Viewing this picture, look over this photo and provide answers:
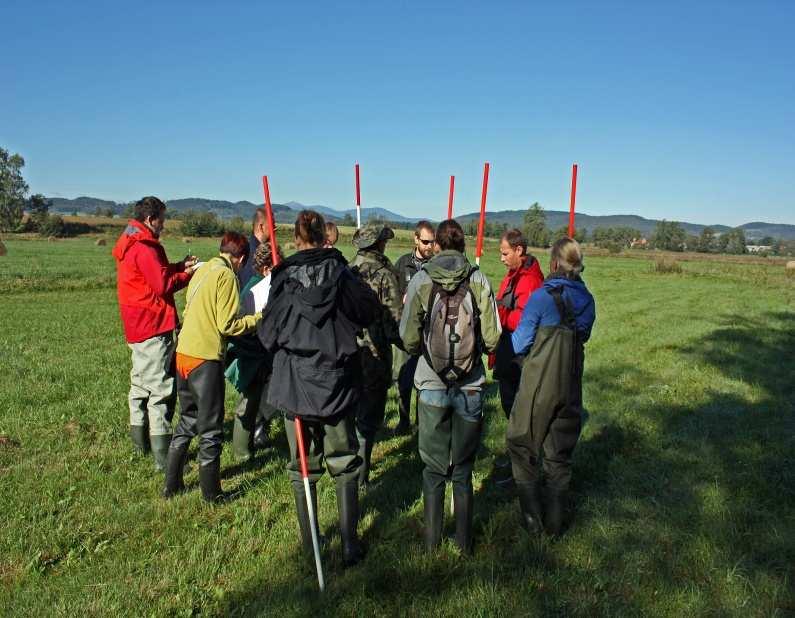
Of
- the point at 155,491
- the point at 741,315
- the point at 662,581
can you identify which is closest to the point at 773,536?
the point at 662,581

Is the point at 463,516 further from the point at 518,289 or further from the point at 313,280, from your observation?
the point at 518,289

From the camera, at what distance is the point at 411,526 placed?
4.73m

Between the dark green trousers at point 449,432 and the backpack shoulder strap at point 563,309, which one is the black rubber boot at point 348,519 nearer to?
the dark green trousers at point 449,432

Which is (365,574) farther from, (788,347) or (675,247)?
(675,247)

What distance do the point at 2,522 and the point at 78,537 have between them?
780 millimetres

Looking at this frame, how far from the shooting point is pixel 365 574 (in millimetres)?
3992

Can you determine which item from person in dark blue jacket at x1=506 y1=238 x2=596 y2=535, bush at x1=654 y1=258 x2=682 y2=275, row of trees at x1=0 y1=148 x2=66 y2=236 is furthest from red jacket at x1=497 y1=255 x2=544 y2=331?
row of trees at x1=0 y1=148 x2=66 y2=236

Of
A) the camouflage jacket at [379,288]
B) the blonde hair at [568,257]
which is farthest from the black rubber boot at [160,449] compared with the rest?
the blonde hair at [568,257]

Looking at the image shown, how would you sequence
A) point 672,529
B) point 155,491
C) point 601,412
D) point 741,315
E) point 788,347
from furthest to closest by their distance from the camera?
point 741,315
point 788,347
point 601,412
point 155,491
point 672,529

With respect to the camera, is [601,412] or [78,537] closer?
[78,537]

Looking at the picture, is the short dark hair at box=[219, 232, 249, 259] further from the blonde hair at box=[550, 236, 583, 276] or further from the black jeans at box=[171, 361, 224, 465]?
the blonde hair at box=[550, 236, 583, 276]

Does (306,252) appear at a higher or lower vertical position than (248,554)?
higher

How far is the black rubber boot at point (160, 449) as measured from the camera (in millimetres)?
5812

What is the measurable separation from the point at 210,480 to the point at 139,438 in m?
1.68
